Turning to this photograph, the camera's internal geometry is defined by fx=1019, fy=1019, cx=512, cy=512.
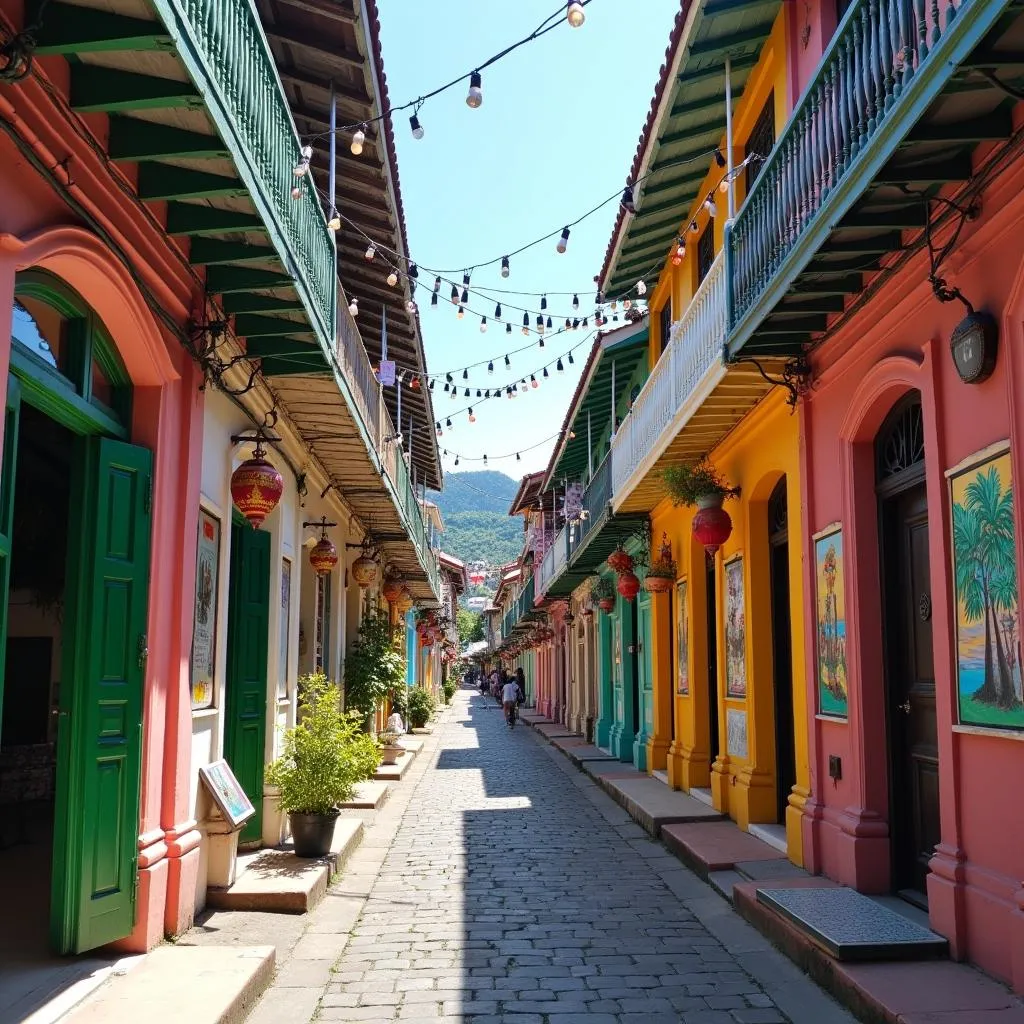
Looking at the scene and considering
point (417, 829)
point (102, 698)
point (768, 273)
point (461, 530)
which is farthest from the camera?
point (461, 530)

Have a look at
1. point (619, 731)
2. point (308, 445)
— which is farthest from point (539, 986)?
point (619, 731)

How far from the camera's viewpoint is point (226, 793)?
7492mm

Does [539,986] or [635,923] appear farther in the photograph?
[635,923]

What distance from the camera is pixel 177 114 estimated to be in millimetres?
4777

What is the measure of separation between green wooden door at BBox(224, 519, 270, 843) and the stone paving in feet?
4.34

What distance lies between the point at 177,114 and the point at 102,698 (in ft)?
10.5

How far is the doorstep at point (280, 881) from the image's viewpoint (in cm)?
734

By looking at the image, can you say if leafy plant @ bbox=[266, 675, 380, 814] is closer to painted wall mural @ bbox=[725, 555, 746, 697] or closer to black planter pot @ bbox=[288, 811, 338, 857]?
black planter pot @ bbox=[288, 811, 338, 857]

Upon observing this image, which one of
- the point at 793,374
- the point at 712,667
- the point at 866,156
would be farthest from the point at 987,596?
the point at 712,667

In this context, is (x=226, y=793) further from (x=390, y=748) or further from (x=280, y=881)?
(x=390, y=748)

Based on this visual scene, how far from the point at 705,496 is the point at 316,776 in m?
4.80

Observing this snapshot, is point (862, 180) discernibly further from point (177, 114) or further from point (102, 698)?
point (102, 698)

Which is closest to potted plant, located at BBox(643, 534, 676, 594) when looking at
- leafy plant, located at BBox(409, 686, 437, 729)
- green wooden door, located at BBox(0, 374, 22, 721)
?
green wooden door, located at BBox(0, 374, 22, 721)

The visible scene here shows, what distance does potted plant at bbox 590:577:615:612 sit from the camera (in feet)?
64.1
